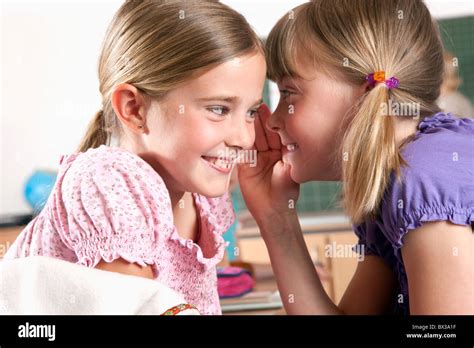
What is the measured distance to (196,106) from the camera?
86cm

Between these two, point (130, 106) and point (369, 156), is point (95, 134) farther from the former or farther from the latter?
point (369, 156)

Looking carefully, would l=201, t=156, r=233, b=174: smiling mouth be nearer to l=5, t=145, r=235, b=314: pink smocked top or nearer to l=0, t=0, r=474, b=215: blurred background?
l=5, t=145, r=235, b=314: pink smocked top

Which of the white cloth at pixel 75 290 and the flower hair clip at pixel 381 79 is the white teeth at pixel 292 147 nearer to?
the flower hair clip at pixel 381 79

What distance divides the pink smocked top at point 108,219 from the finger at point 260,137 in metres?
0.21

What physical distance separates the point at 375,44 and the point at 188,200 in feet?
1.07

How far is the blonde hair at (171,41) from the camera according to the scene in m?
0.84

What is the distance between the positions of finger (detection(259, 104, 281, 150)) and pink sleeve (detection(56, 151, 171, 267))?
267 mm

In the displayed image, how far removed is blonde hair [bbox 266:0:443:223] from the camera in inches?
32.6

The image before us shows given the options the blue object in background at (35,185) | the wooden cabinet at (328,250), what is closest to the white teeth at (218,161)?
the wooden cabinet at (328,250)

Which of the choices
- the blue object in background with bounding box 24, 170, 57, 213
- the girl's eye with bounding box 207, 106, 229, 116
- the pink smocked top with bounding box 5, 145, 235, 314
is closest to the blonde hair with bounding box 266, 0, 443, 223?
the girl's eye with bounding box 207, 106, 229, 116

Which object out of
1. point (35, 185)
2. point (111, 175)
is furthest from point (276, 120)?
point (35, 185)

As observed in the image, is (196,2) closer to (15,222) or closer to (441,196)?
(441,196)

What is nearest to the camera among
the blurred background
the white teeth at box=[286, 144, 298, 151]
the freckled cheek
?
the freckled cheek

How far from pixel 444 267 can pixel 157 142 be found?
358mm
